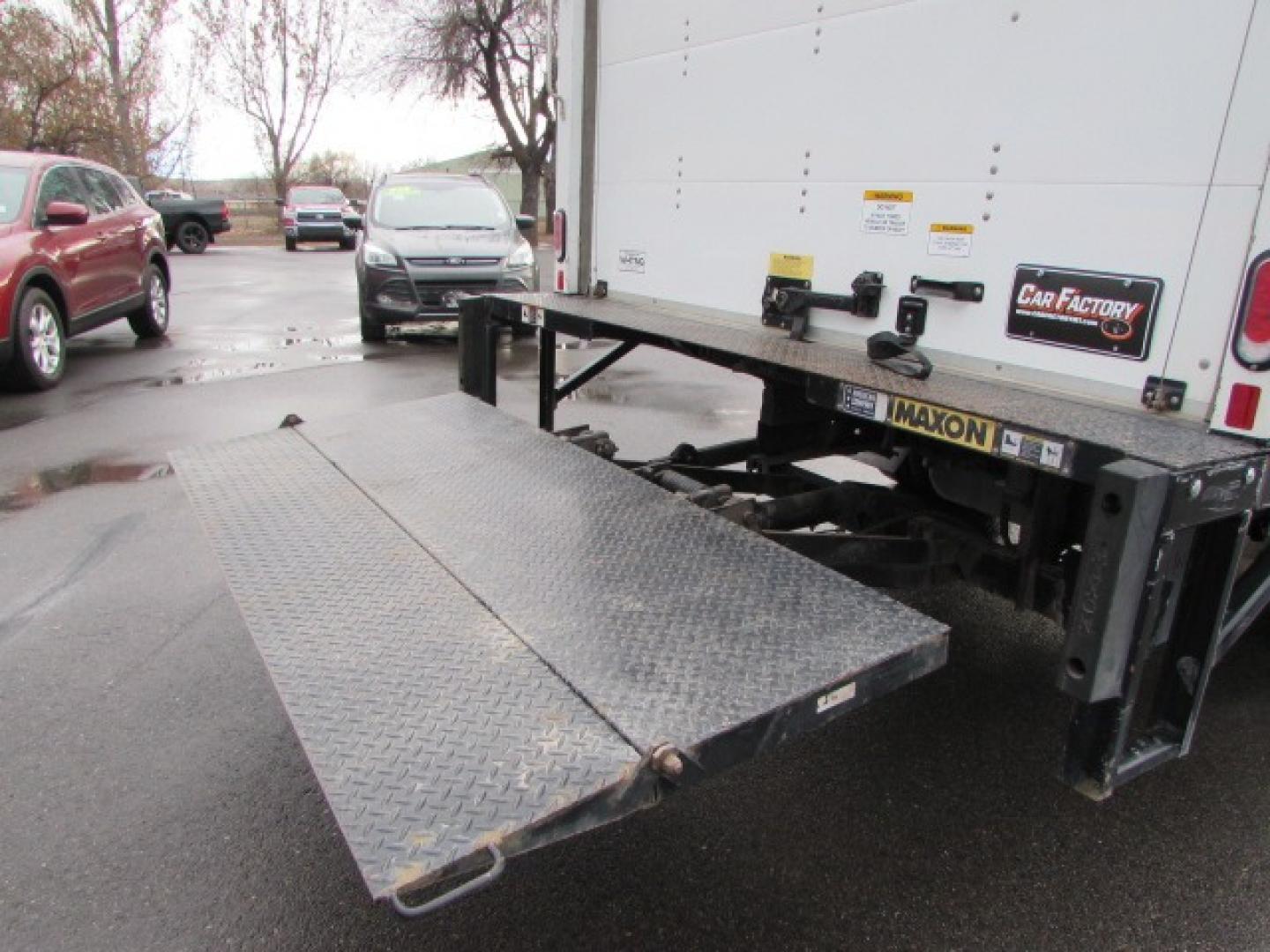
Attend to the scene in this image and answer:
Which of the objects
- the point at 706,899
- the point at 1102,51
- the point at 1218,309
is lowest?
the point at 706,899

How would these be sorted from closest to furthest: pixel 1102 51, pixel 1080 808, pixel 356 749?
pixel 356 749, pixel 1102 51, pixel 1080 808

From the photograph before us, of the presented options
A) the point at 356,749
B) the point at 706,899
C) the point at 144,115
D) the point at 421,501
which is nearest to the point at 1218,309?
the point at 706,899

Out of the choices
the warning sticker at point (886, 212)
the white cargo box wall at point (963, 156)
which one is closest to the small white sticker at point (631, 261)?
the white cargo box wall at point (963, 156)

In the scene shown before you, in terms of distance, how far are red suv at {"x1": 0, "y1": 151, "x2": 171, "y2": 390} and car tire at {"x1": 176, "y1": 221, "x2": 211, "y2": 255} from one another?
53.7 ft

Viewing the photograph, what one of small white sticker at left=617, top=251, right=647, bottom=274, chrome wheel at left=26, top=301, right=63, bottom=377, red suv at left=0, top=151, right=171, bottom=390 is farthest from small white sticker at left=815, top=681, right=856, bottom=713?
chrome wheel at left=26, top=301, right=63, bottom=377

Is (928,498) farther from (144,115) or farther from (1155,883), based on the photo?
(144,115)

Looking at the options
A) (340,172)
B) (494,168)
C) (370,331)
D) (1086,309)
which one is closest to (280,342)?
(370,331)

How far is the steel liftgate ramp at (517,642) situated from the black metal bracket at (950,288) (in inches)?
35.3

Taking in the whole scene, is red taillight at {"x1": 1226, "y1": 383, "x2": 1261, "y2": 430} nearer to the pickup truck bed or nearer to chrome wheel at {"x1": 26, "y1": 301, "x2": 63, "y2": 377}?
chrome wheel at {"x1": 26, "y1": 301, "x2": 63, "y2": 377}

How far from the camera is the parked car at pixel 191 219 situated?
24.5 m

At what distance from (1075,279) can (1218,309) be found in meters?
0.36

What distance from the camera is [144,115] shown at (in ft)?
110

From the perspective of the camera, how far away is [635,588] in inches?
92.1

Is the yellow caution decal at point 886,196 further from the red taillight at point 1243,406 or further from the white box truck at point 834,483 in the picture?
the red taillight at point 1243,406
